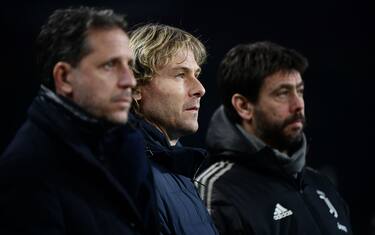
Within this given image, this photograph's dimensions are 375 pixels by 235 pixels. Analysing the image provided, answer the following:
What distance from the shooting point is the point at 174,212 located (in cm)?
251

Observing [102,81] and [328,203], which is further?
[328,203]

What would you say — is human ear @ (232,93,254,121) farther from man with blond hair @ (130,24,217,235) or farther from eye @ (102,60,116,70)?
eye @ (102,60,116,70)

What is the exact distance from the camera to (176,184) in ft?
8.70

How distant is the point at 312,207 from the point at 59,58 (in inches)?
57.1

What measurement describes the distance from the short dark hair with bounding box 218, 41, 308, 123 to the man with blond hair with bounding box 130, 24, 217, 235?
459mm

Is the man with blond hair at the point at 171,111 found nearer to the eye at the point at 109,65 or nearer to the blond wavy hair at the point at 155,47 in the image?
the blond wavy hair at the point at 155,47

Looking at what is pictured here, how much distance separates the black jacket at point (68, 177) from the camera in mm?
1928

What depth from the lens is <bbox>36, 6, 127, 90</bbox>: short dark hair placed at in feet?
7.00

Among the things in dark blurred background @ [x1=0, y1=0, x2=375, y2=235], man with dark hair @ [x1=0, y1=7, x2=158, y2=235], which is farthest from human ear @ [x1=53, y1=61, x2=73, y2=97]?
dark blurred background @ [x1=0, y1=0, x2=375, y2=235]

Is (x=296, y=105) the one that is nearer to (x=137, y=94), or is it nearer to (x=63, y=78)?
(x=137, y=94)

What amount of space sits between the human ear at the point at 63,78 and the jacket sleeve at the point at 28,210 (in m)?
0.29

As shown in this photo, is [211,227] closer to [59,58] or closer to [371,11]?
[59,58]

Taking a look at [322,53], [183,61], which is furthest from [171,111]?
[322,53]

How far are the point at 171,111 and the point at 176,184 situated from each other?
0.86ft
